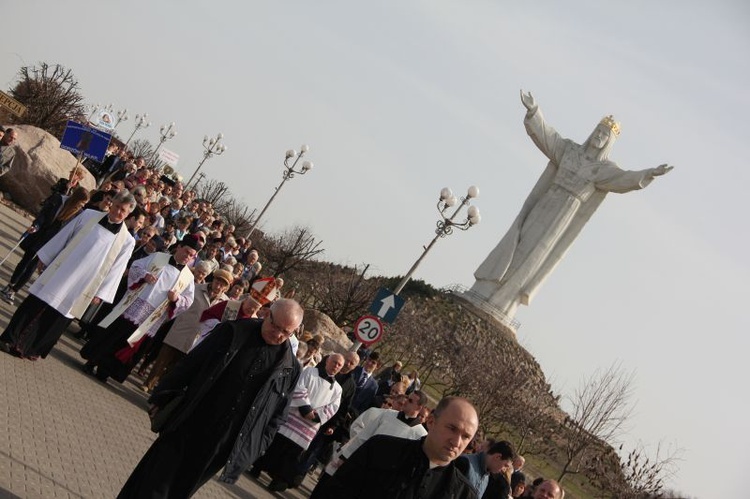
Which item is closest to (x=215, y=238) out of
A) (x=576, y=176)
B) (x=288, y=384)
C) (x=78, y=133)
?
(x=78, y=133)

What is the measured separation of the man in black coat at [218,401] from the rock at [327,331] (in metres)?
13.8

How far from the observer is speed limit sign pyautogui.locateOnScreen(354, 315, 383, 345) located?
52.3 ft

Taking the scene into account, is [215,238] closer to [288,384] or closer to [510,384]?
[288,384]

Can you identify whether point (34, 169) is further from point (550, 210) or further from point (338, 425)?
point (550, 210)

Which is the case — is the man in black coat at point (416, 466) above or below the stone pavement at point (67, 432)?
above

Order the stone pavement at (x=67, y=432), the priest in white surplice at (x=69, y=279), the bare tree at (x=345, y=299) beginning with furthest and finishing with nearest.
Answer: the bare tree at (x=345, y=299) → the priest in white surplice at (x=69, y=279) → the stone pavement at (x=67, y=432)

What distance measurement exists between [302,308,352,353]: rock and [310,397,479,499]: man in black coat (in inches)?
593

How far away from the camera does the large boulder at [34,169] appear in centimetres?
2308

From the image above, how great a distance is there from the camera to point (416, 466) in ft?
16.1

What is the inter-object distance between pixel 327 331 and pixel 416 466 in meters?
16.4

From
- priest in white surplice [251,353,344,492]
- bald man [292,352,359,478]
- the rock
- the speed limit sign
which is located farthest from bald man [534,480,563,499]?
the rock

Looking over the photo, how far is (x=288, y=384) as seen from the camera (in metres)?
6.55

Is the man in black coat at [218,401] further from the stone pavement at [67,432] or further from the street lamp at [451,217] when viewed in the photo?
the street lamp at [451,217]

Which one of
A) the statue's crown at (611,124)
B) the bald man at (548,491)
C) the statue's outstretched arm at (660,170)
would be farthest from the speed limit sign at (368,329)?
the statue's crown at (611,124)
